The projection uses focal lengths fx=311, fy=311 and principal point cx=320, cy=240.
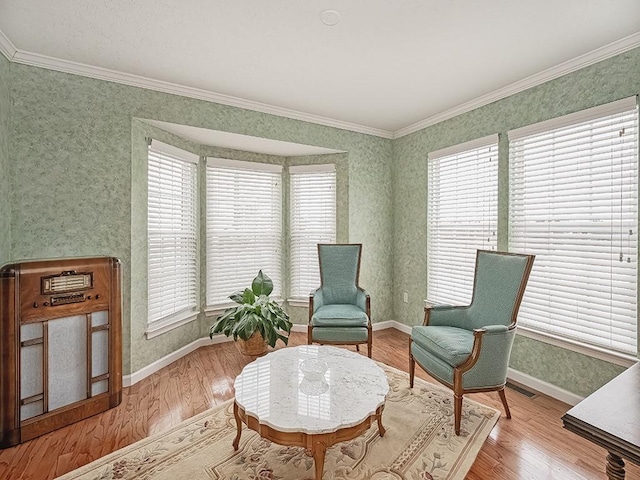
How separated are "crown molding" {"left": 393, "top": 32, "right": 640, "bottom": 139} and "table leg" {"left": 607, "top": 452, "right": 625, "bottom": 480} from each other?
2707 mm

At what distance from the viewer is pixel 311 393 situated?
1776 mm

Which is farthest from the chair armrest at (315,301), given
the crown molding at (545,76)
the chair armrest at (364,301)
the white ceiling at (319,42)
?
the crown molding at (545,76)

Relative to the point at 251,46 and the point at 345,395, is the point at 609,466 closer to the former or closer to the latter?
the point at 345,395

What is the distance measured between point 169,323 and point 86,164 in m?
1.66

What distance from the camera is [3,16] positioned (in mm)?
1986

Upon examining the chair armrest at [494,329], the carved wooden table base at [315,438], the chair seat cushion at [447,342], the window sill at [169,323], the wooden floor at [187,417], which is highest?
the chair armrest at [494,329]

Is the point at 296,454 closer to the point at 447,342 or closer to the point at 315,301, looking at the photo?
the point at 447,342

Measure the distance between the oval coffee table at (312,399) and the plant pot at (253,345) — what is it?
3.08ft

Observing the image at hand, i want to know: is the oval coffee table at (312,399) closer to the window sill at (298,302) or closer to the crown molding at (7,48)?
the window sill at (298,302)

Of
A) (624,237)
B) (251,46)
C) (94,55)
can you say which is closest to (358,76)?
(251,46)

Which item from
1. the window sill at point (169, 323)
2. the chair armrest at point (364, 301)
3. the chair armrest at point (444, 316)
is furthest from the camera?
the chair armrest at point (364, 301)

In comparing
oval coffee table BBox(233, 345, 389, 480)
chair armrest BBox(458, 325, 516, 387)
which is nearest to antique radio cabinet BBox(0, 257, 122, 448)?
oval coffee table BBox(233, 345, 389, 480)

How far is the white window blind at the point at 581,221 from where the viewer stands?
7.41ft

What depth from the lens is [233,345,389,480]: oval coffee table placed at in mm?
1500
